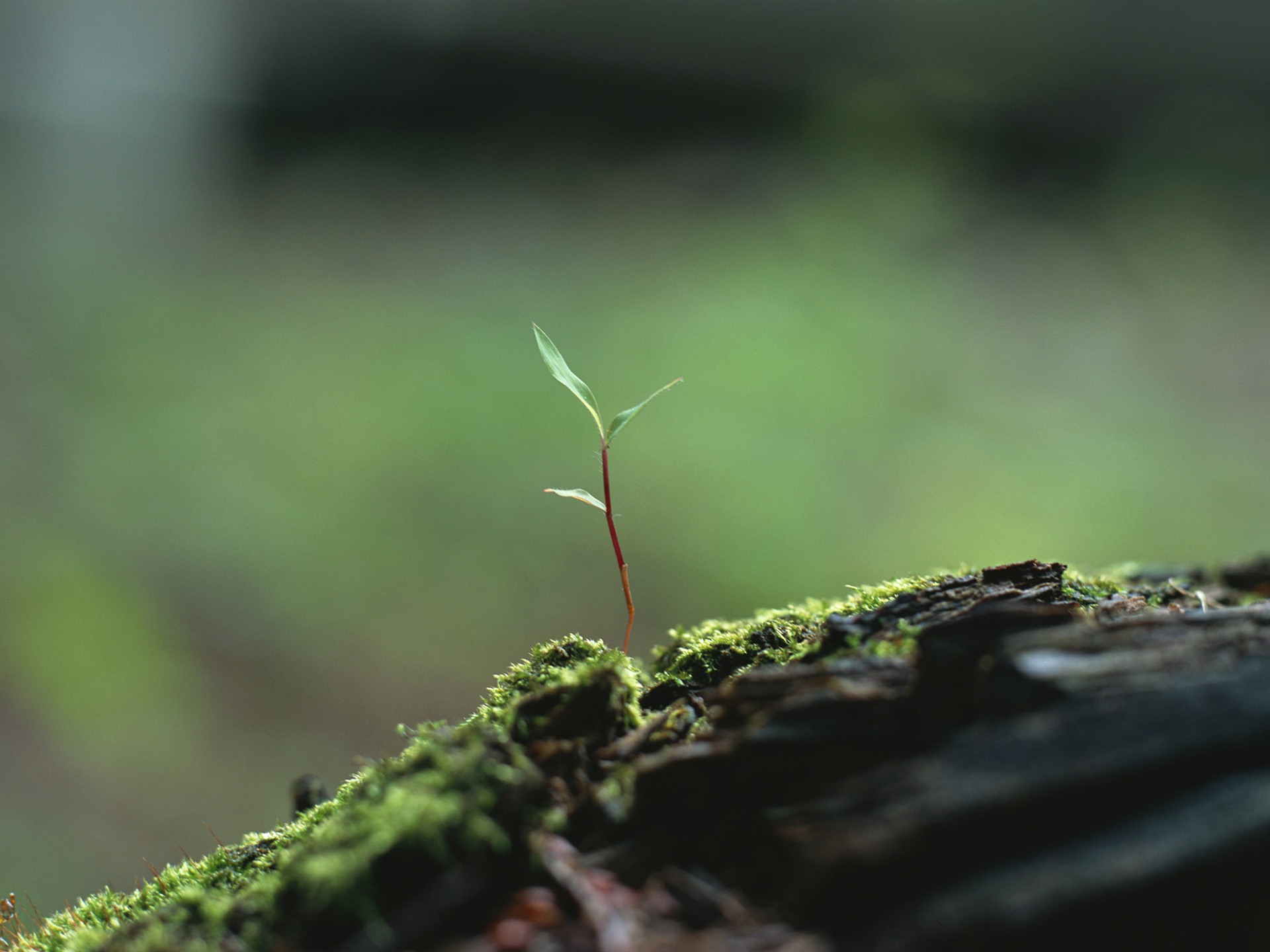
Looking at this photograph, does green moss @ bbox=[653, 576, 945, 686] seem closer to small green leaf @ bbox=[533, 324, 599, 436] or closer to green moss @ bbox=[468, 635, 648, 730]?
green moss @ bbox=[468, 635, 648, 730]

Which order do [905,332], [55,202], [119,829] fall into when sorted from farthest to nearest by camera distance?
[55,202] < [905,332] < [119,829]

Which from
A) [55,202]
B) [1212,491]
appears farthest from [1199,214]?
[55,202]

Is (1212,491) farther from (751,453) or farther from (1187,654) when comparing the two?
(1187,654)

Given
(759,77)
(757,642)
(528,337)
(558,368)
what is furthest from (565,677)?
(759,77)

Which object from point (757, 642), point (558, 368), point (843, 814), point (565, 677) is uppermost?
point (558, 368)

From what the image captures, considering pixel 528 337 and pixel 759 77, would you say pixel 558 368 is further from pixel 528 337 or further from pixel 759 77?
pixel 759 77

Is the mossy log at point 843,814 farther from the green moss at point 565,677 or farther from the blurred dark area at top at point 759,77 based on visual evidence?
the blurred dark area at top at point 759,77

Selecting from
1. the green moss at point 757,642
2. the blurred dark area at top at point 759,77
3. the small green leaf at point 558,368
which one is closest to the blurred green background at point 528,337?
the blurred dark area at top at point 759,77
